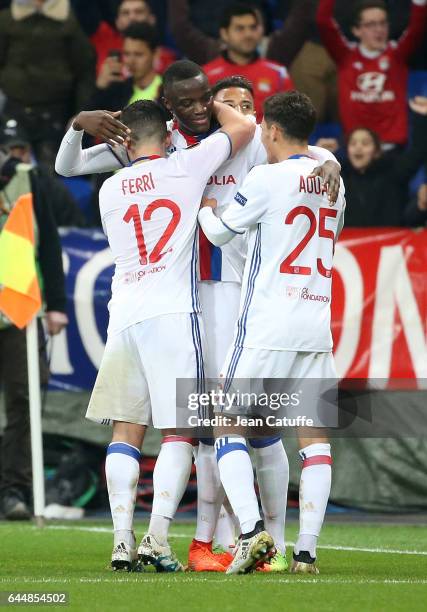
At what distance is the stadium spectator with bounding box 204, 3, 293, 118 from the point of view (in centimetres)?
1334

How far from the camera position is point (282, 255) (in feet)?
24.0

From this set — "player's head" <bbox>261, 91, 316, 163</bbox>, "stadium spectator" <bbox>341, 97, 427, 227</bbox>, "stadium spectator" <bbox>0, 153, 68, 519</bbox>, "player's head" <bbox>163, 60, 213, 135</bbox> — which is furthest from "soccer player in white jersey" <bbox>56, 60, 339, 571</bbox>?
"stadium spectator" <bbox>341, 97, 427, 227</bbox>

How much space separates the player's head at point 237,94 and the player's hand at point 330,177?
125 cm

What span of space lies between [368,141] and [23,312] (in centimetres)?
384

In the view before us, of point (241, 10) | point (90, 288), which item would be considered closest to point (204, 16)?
point (241, 10)

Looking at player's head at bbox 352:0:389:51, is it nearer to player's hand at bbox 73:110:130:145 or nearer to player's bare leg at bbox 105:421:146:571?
player's hand at bbox 73:110:130:145

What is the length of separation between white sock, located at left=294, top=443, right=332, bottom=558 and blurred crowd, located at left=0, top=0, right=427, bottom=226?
19.6 ft

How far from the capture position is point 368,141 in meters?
13.0

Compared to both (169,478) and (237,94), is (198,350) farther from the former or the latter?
(237,94)

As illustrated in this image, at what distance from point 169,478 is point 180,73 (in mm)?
2042

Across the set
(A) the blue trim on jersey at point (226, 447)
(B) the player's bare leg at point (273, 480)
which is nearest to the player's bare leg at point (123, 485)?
(A) the blue trim on jersey at point (226, 447)

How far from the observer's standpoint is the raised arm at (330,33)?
14.2 m

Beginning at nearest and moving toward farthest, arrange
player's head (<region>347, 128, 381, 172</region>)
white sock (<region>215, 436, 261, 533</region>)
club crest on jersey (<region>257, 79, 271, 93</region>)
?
white sock (<region>215, 436, 261, 533</region>), player's head (<region>347, 128, 381, 172</region>), club crest on jersey (<region>257, 79, 271, 93</region>)

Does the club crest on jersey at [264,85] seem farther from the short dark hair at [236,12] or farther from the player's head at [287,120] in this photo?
the player's head at [287,120]
